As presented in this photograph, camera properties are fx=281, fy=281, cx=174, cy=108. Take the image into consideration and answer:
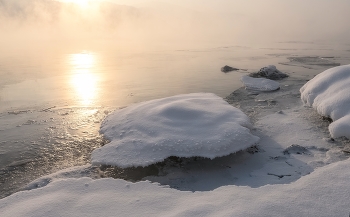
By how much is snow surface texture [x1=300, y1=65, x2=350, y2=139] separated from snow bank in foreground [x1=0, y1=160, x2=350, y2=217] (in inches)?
78.0

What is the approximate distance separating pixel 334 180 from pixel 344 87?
13.3 feet

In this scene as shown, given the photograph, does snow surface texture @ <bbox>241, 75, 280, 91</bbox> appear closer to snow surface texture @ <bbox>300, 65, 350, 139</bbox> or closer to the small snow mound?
the small snow mound

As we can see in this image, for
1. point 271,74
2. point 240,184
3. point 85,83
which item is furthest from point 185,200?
point 271,74

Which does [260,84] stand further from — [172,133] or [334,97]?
[172,133]

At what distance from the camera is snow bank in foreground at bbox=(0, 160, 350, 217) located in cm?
284

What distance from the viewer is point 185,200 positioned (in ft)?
10.7

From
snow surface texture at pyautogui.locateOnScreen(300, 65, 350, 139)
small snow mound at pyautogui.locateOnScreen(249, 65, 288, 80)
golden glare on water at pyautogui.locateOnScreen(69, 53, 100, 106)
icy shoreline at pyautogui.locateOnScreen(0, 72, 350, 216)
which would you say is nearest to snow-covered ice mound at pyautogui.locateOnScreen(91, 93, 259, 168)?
icy shoreline at pyautogui.locateOnScreen(0, 72, 350, 216)

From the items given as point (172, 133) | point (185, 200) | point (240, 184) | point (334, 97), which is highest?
point (334, 97)

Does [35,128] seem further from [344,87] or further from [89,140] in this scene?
[344,87]

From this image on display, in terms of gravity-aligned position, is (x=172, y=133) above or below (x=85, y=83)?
below

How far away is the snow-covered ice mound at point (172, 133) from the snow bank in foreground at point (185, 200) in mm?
1007

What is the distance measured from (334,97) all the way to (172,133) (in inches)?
155

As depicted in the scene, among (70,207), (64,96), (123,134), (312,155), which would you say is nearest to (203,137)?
(123,134)

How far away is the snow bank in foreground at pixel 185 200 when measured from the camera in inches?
112
